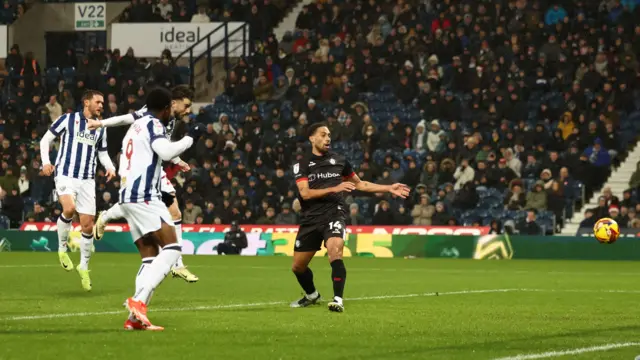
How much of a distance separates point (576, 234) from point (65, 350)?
22808 millimetres

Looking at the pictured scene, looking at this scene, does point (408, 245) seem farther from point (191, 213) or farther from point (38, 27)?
point (38, 27)

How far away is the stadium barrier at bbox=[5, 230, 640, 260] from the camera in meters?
29.5

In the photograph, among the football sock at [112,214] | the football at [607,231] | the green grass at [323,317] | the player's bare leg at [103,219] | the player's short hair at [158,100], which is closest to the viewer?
the green grass at [323,317]

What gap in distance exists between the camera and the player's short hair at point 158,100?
11062 millimetres

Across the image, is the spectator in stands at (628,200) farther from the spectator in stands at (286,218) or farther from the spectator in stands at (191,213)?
the spectator in stands at (191,213)

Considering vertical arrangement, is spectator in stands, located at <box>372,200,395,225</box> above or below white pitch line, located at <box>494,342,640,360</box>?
below

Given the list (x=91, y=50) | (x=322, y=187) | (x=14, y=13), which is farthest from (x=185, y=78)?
(x=322, y=187)

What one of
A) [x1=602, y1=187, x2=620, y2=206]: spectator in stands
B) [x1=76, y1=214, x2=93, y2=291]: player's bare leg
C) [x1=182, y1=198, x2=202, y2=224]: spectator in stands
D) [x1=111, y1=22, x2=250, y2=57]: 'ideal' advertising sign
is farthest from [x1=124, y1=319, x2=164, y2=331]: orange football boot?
[x1=111, y1=22, x2=250, y2=57]: 'ideal' advertising sign

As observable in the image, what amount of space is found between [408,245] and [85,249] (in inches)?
595

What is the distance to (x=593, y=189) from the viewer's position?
31969mm

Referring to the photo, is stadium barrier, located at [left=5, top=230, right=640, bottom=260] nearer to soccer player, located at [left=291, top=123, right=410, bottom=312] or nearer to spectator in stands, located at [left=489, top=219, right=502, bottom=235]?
spectator in stands, located at [left=489, top=219, right=502, bottom=235]

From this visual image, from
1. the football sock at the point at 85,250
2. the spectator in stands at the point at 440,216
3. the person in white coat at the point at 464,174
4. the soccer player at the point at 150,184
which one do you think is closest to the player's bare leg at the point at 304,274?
the soccer player at the point at 150,184

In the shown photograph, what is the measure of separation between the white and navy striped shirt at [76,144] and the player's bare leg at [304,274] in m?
4.72

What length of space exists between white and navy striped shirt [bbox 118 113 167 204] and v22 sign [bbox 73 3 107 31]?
3265 cm
